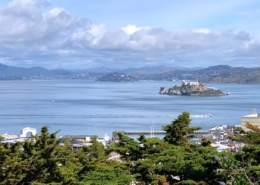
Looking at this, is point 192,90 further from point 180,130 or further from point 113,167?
point 113,167

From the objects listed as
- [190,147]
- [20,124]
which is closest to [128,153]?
[190,147]

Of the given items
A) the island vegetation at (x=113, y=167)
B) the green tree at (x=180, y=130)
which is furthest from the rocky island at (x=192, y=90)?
the island vegetation at (x=113, y=167)

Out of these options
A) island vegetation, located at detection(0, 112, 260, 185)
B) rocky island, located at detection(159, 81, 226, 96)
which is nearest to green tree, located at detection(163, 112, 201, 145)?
island vegetation, located at detection(0, 112, 260, 185)

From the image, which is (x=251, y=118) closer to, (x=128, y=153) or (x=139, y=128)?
(x=128, y=153)

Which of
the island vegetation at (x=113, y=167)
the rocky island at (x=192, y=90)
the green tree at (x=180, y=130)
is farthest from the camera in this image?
the rocky island at (x=192, y=90)

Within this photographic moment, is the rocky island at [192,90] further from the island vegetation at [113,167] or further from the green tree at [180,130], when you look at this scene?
the island vegetation at [113,167]

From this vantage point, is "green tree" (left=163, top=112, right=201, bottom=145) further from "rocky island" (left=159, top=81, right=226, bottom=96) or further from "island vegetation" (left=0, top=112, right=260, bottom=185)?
"rocky island" (left=159, top=81, right=226, bottom=96)

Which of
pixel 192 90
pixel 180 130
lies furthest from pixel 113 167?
pixel 192 90

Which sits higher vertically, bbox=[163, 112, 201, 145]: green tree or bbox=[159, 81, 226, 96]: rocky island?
bbox=[163, 112, 201, 145]: green tree

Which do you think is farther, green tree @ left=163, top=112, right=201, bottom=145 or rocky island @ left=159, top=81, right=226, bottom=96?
rocky island @ left=159, top=81, right=226, bottom=96

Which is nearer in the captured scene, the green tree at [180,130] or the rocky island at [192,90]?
the green tree at [180,130]

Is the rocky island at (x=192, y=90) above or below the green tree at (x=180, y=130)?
below

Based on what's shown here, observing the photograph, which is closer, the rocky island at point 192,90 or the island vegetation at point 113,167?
the island vegetation at point 113,167

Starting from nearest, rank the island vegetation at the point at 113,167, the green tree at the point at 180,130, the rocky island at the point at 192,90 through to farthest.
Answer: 1. the island vegetation at the point at 113,167
2. the green tree at the point at 180,130
3. the rocky island at the point at 192,90
